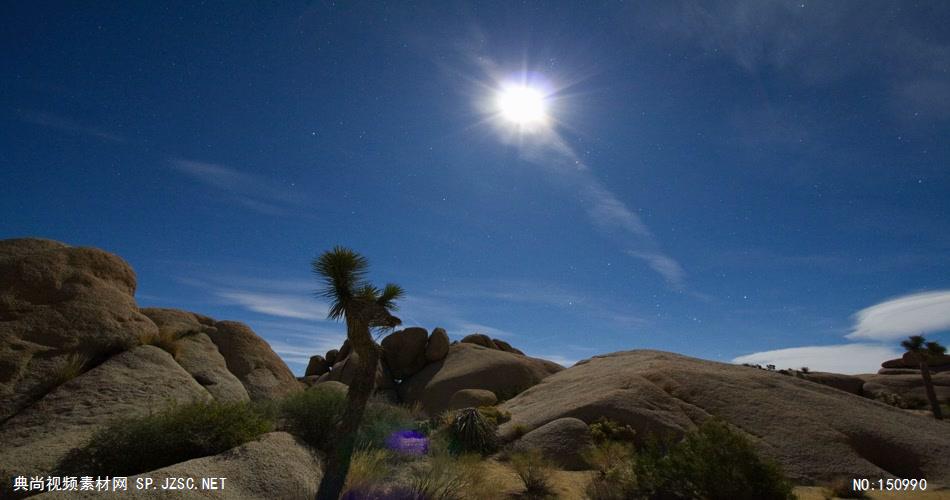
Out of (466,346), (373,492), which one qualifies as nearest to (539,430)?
(373,492)

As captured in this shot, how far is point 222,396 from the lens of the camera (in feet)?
42.3

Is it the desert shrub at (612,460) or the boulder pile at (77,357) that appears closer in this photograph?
the boulder pile at (77,357)

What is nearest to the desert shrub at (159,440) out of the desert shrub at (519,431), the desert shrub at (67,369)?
the desert shrub at (67,369)

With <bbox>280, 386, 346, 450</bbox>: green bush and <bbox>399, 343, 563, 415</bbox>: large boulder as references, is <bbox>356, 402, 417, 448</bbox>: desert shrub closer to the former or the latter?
<bbox>280, 386, 346, 450</bbox>: green bush

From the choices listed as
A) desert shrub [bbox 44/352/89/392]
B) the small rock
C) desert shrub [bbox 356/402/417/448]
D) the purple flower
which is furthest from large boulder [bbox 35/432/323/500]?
the small rock

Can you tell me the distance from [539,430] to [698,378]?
9.26 metres

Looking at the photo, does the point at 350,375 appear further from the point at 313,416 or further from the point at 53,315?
the point at 313,416

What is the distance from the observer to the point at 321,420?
10.6 m

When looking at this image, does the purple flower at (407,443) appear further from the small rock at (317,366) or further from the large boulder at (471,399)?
the small rock at (317,366)

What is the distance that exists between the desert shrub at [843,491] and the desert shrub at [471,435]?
9.48 m

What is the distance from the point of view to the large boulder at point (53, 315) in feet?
31.5

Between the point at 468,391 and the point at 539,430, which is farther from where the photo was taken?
the point at 468,391

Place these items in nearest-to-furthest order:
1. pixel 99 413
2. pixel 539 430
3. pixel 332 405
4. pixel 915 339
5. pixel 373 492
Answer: pixel 373 492 → pixel 99 413 → pixel 332 405 → pixel 539 430 → pixel 915 339

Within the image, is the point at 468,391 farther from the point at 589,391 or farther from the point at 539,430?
the point at 539,430
